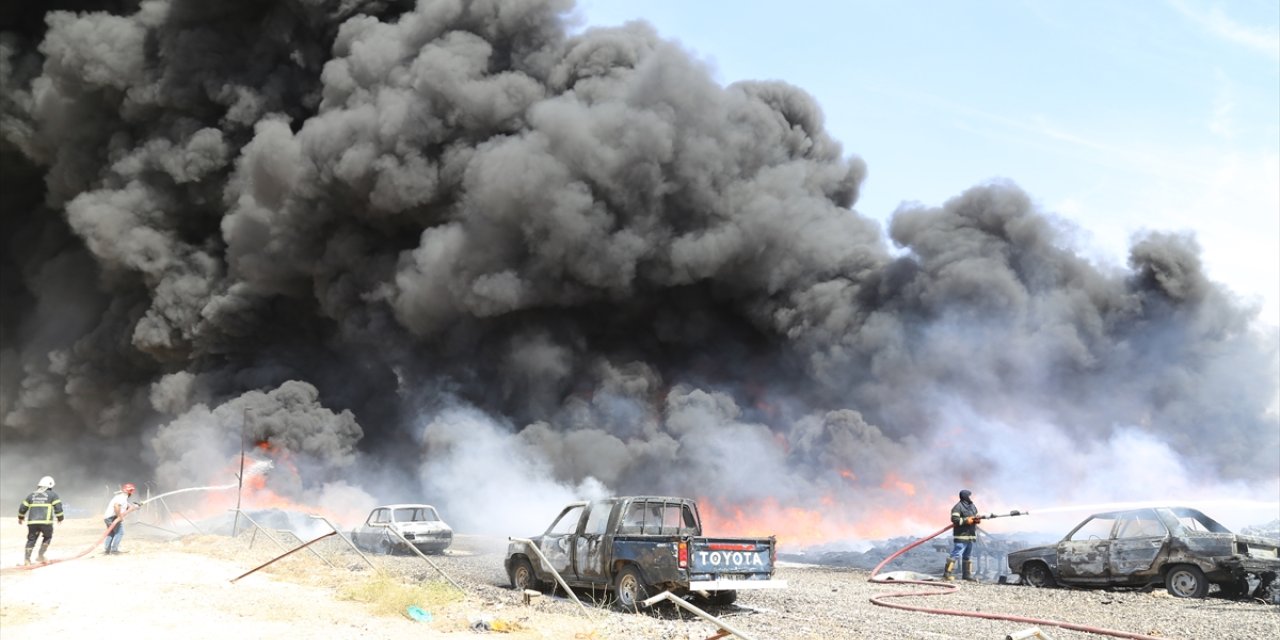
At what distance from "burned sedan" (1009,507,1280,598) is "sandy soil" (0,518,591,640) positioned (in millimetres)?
9026

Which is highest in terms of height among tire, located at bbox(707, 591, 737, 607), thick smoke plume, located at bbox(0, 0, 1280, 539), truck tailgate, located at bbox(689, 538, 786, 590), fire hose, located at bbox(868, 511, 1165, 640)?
thick smoke plume, located at bbox(0, 0, 1280, 539)

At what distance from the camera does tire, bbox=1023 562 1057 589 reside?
1576 centimetres

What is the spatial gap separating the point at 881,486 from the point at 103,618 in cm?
2498

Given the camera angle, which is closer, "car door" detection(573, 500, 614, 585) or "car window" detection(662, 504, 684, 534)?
"car door" detection(573, 500, 614, 585)

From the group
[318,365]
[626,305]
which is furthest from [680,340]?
[318,365]

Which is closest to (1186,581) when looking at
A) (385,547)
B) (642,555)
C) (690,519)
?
(690,519)

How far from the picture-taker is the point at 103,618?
10641mm

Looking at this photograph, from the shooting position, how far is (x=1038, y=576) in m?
16.0

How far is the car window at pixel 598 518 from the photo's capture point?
13.1 m

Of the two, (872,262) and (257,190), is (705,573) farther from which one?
(257,190)

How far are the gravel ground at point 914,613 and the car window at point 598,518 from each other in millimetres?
966

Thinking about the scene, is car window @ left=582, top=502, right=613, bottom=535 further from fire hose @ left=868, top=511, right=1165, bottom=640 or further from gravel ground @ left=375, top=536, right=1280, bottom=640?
fire hose @ left=868, top=511, right=1165, bottom=640

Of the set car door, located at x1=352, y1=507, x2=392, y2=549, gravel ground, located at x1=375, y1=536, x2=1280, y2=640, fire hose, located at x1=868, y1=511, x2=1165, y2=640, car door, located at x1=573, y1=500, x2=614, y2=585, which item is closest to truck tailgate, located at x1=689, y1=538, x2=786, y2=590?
gravel ground, located at x1=375, y1=536, x2=1280, y2=640

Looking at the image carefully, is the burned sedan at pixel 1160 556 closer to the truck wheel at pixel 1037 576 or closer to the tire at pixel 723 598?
the truck wheel at pixel 1037 576
